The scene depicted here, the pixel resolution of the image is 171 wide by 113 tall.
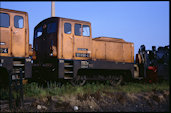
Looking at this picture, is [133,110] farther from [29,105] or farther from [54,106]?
[29,105]

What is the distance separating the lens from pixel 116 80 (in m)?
10.8

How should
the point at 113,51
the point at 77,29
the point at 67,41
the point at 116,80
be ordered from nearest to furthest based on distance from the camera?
the point at 67,41 → the point at 77,29 → the point at 113,51 → the point at 116,80

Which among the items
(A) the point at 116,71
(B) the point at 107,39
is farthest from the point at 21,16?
(A) the point at 116,71

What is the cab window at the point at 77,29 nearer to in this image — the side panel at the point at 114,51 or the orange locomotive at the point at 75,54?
the orange locomotive at the point at 75,54

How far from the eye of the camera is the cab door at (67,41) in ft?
29.1

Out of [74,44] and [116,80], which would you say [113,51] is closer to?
[116,80]

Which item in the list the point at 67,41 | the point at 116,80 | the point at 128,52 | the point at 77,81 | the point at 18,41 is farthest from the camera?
the point at 128,52

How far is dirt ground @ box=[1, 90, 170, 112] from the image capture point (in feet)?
19.1

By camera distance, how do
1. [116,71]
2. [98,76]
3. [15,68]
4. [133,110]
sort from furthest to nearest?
[116,71]
[98,76]
[15,68]
[133,110]

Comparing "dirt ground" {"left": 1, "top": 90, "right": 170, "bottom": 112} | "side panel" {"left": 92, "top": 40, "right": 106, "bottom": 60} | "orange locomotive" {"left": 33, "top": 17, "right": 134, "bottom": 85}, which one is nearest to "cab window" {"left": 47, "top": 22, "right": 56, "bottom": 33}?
"orange locomotive" {"left": 33, "top": 17, "right": 134, "bottom": 85}

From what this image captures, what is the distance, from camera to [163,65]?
1277 cm

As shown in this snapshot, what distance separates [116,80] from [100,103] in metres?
4.16

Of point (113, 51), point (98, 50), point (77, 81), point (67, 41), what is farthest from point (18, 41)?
point (113, 51)

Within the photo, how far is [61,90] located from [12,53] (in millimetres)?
2523
